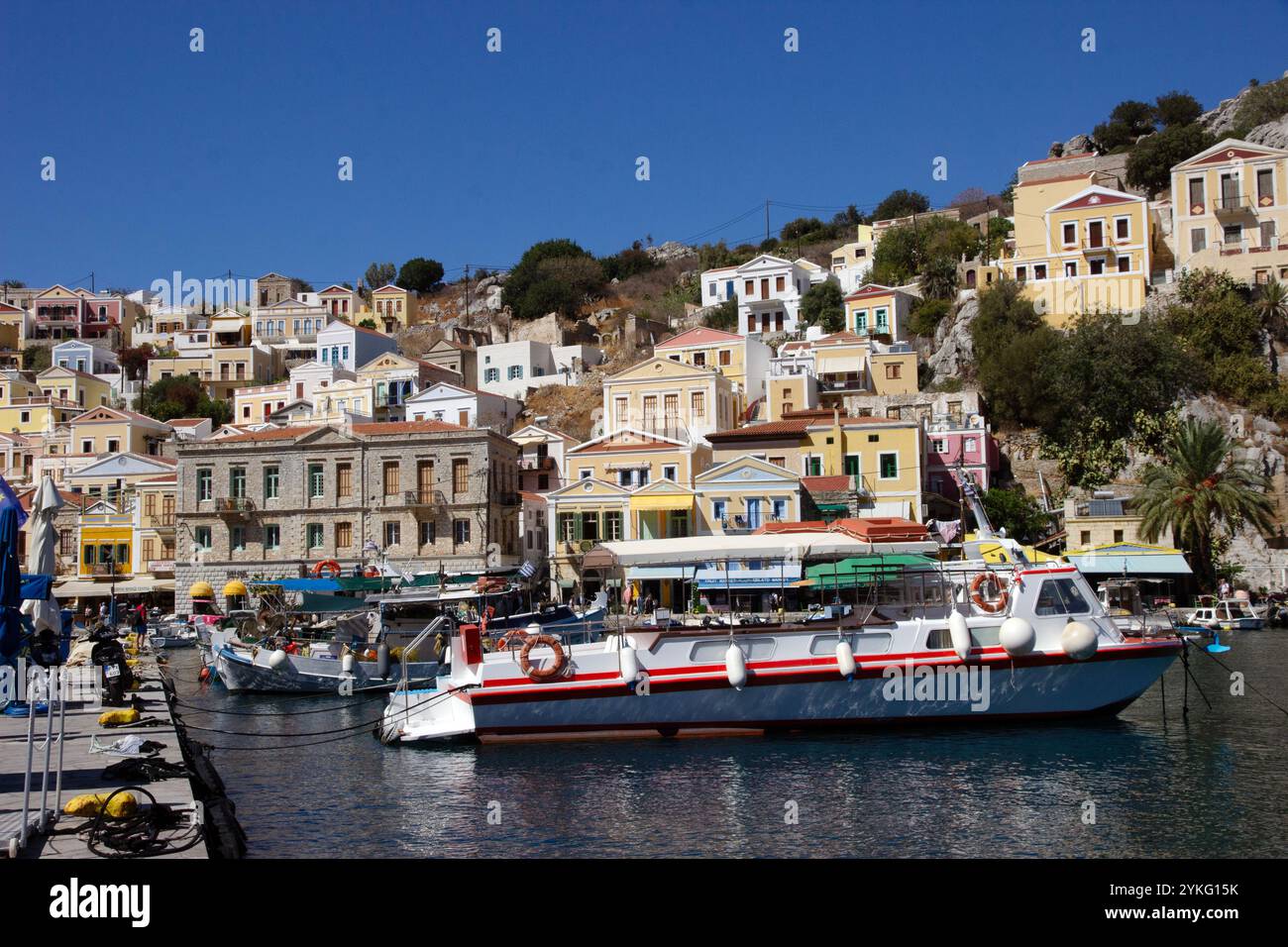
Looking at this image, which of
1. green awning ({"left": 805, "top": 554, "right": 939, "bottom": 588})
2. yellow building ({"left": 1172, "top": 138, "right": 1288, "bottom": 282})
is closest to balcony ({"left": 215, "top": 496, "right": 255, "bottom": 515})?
green awning ({"left": 805, "top": 554, "right": 939, "bottom": 588})

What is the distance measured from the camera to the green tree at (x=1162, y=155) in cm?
7625

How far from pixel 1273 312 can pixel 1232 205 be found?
875cm

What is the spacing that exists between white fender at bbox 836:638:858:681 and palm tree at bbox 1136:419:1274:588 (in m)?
31.0

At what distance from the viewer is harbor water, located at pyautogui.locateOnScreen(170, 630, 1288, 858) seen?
15.5 metres

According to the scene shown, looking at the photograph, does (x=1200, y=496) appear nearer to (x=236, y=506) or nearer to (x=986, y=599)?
(x=986, y=599)

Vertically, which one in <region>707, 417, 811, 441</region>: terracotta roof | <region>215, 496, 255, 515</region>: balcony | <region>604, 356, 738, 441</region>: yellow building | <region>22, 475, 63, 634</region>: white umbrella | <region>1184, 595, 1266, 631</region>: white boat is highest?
<region>604, 356, 738, 441</region>: yellow building

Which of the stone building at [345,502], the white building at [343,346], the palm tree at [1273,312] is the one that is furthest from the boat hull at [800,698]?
the white building at [343,346]

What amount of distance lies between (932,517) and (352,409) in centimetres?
3640

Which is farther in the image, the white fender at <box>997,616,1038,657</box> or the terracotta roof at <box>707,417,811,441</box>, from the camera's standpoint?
the terracotta roof at <box>707,417,811,441</box>

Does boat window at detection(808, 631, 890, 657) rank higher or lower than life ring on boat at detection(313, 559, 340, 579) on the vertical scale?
lower

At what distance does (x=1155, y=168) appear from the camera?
3034 inches

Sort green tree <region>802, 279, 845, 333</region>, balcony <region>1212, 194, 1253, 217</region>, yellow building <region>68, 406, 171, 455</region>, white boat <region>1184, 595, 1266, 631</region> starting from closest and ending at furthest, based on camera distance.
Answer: white boat <region>1184, 595, 1266, 631</region>
balcony <region>1212, 194, 1253, 217</region>
yellow building <region>68, 406, 171, 455</region>
green tree <region>802, 279, 845, 333</region>

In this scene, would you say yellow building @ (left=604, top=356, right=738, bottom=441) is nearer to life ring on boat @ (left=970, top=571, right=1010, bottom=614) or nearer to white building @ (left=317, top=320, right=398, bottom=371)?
white building @ (left=317, top=320, right=398, bottom=371)
